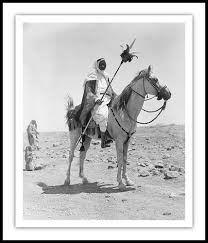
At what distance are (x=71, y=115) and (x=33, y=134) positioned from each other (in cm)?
131

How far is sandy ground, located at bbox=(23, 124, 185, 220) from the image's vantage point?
29.2 feet

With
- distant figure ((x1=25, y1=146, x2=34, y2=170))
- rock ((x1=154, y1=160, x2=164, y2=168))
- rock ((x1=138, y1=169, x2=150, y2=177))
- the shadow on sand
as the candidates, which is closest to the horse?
the shadow on sand

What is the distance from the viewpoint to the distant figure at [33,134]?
10439 millimetres

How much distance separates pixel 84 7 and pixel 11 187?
3.38 m

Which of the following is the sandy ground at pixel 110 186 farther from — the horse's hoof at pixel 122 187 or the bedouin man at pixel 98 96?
the bedouin man at pixel 98 96

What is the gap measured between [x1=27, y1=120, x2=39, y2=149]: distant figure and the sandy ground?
25 centimetres

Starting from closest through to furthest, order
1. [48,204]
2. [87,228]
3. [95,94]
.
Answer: [87,228], [48,204], [95,94]

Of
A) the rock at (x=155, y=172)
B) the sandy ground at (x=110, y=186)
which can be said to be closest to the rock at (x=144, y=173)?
the sandy ground at (x=110, y=186)

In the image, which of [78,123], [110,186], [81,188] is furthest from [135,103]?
[81,188]

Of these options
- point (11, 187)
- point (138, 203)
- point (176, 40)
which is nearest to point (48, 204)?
point (11, 187)

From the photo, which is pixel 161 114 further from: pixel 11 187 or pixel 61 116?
pixel 11 187

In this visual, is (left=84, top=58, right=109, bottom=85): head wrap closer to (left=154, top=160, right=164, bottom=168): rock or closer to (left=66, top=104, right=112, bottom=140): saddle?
(left=66, top=104, right=112, bottom=140): saddle

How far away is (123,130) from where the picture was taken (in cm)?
972

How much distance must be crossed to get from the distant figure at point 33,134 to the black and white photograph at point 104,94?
0.04 meters
